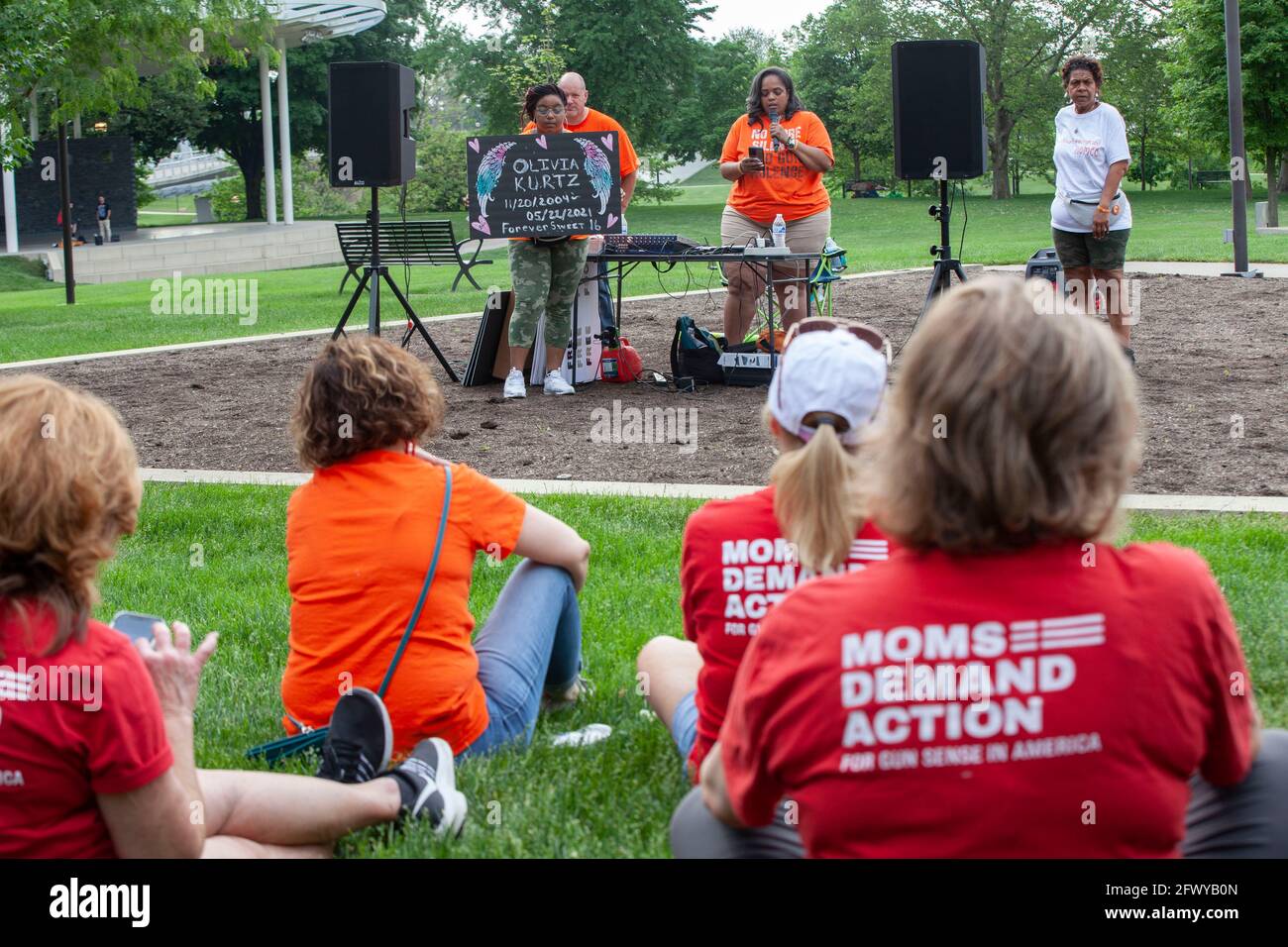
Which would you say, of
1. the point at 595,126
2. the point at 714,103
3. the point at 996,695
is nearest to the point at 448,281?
the point at 595,126

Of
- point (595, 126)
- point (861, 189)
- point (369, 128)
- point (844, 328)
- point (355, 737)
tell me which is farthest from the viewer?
point (861, 189)

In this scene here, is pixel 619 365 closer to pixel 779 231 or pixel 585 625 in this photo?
pixel 779 231

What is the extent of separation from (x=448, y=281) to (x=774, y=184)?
11.4 m

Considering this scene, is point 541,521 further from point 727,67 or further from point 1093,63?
point 727,67

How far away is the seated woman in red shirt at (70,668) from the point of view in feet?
6.82

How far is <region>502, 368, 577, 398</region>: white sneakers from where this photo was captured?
8.98 meters

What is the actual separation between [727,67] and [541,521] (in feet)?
198

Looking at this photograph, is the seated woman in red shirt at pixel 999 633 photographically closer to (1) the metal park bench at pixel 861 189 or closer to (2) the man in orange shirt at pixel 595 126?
(2) the man in orange shirt at pixel 595 126

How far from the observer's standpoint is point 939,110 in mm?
9539

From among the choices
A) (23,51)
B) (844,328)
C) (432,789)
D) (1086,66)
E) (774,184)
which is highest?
(23,51)

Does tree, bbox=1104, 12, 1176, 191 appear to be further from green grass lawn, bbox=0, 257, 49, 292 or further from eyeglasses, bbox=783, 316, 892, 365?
eyeglasses, bbox=783, 316, 892, 365
